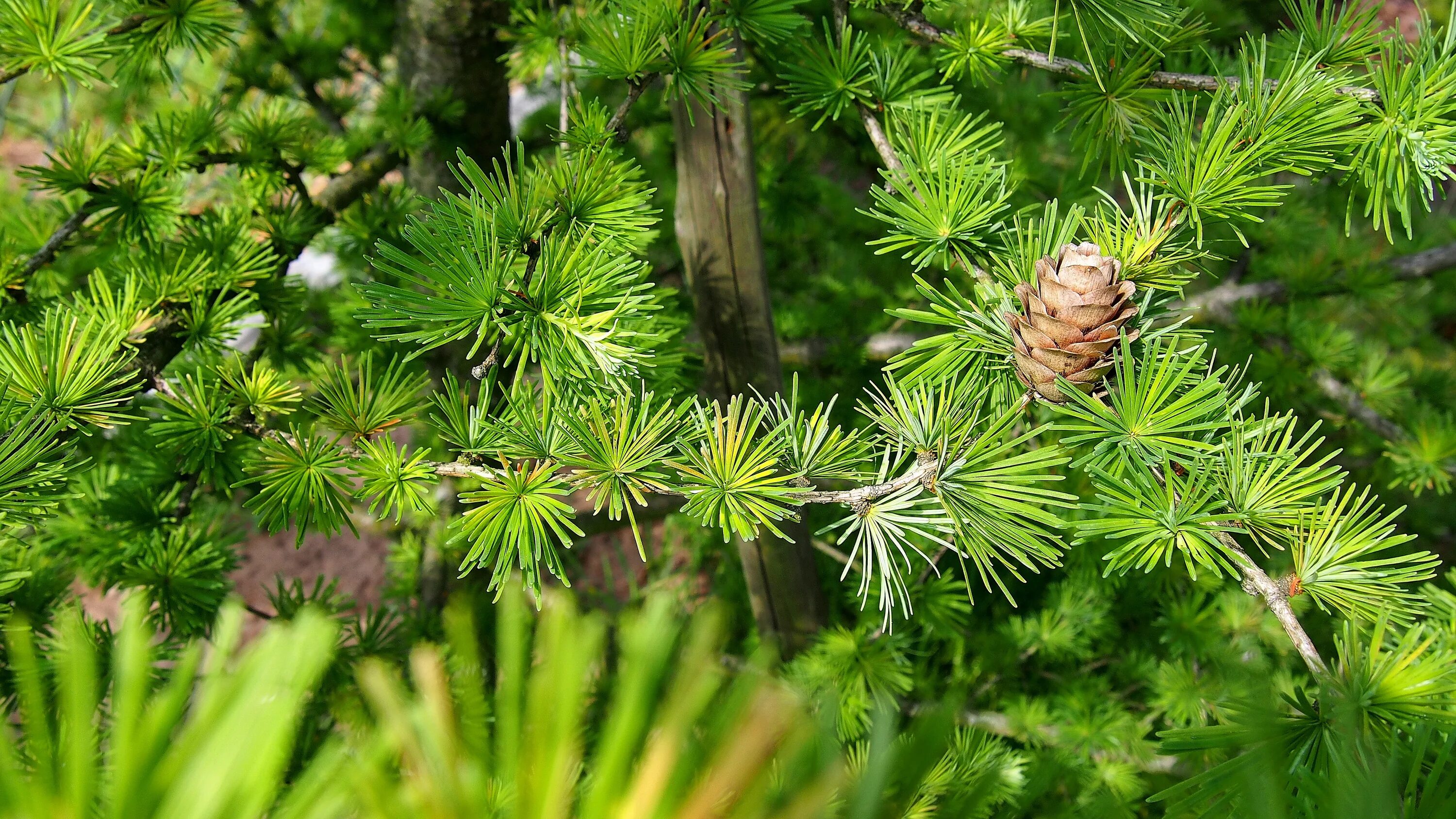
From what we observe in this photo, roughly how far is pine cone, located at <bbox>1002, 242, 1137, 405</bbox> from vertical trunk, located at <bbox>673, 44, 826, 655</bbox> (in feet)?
1.16

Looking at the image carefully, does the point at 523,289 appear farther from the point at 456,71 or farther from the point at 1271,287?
the point at 1271,287

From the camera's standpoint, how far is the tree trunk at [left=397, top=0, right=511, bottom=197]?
0.93 metres

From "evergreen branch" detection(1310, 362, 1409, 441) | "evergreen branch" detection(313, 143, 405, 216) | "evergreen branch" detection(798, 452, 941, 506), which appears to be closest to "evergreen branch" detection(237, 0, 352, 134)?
"evergreen branch" detection(313, 143, 405, 216)

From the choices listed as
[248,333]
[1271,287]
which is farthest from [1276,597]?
[248,333]

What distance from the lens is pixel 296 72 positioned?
3.52ft

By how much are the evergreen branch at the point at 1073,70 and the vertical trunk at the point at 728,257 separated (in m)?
0.20

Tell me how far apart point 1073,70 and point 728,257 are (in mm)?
370

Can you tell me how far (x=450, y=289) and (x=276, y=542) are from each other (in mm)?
1933

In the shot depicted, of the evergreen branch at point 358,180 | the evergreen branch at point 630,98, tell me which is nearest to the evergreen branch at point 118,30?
the evergreen branch at point 358,180

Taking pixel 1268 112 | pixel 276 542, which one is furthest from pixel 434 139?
pixel 276 542

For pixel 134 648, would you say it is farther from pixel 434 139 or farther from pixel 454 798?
pixel 434 139

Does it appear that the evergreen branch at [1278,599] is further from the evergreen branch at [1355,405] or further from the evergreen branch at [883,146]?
the evergreen branch at [1355,405]

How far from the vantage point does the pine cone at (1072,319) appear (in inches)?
15.2

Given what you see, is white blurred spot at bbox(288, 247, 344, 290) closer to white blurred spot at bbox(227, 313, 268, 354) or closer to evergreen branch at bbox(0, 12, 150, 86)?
white blurred spot at bbox(227, 313, 268, 354)
